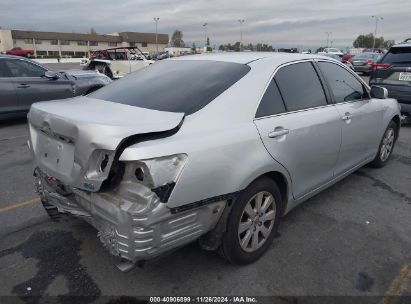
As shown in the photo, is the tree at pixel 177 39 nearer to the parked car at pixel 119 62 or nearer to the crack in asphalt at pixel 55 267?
the parked car at pixel 119 62

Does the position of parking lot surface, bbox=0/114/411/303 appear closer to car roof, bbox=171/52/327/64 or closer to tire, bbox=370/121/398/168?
tire, bbox=370/121/398/168

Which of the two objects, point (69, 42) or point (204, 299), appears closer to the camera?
point (204, 299)

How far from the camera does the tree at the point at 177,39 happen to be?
114000 millimetres

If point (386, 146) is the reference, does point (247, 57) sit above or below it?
above

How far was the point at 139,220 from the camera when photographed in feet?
7.03

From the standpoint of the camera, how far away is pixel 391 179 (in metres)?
4.98

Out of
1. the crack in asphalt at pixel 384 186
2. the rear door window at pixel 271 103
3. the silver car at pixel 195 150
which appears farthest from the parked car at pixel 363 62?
the rear door window at pixel 271 103

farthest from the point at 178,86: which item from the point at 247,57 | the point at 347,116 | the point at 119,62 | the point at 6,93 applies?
the point at 119,62

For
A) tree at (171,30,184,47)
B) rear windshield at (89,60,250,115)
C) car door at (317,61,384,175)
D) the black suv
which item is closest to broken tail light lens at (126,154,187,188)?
rear windshield at (89,60,250,115)

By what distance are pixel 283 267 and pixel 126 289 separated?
1244 mm

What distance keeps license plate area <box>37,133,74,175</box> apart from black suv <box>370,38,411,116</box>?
7359mm

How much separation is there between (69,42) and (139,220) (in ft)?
334

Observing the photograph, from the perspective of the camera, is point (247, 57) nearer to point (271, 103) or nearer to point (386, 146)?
point (271, 103)

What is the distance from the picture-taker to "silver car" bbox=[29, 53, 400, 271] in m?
2.20
